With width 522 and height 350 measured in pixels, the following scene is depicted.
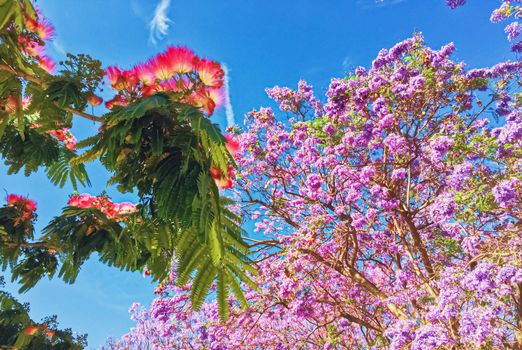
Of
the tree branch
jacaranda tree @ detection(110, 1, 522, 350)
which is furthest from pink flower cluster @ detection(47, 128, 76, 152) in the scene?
jacaranda tree @ detection(110, 1, 522, 350)

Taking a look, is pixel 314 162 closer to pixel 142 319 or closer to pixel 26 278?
pixel 26 278

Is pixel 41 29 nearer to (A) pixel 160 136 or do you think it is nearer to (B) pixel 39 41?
Answer: (B) pixel 39 41

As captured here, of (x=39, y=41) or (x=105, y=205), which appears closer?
(x=39, y=41)

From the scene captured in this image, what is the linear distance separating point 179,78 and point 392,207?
658 cm

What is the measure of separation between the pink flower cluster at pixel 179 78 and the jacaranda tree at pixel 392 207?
15.1ft

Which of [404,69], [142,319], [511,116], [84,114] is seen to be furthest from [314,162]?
[142,319]

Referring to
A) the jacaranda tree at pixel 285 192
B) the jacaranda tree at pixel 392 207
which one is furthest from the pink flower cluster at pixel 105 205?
the jacaranda tree at pixel 392 207

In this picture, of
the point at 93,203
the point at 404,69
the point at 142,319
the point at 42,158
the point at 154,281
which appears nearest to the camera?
the point at 154,281

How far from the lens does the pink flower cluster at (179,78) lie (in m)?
2.29

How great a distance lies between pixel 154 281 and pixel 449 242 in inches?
243

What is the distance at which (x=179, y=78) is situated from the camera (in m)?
2.33

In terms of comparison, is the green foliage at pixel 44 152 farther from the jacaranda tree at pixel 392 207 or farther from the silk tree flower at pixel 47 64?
the jacaranda tree at pixel 392 207

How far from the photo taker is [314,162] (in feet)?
29.6

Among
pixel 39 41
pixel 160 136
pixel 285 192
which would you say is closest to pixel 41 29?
pixel 39 41
